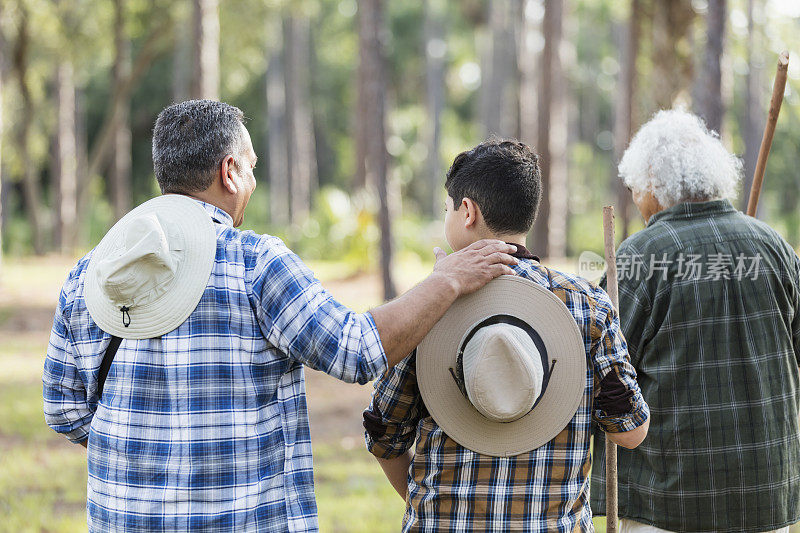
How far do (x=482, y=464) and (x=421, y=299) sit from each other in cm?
48

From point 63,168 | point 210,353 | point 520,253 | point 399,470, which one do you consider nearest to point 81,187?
point 63,168

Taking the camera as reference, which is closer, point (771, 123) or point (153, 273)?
point (153, 273)

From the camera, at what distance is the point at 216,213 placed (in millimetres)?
2367

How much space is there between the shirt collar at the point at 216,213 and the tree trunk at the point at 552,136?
15542mm

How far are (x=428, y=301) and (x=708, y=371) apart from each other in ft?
4.15

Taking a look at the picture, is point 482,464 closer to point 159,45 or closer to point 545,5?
point 545,5

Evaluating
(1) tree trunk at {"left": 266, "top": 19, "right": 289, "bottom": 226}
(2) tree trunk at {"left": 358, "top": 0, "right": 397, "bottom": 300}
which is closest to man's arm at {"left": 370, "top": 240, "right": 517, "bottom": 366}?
(2) tree trunk at {"left": 358, "top": 0, "right": 397, "bottom": 300}

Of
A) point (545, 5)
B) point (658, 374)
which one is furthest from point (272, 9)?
point (658, 374)

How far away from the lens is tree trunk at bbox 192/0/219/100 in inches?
450

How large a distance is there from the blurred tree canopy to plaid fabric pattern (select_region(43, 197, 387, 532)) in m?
1.15

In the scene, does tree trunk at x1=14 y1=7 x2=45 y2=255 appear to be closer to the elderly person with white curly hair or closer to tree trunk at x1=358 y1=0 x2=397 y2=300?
tree trunk at x1=358 y1=0 x2=397 y2=300

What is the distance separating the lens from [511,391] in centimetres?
216

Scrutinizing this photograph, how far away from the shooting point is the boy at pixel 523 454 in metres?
2.30

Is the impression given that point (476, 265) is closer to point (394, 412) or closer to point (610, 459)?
point (394, 412)
